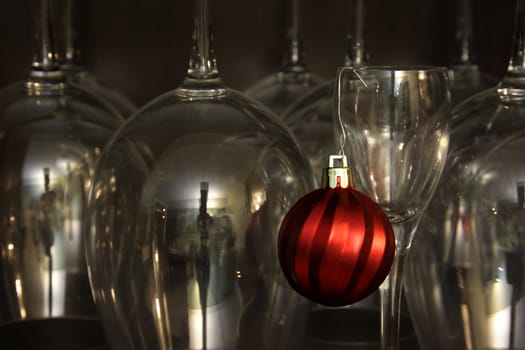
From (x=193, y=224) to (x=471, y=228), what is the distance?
0.18 metres

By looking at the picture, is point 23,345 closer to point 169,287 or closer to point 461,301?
point 169,287

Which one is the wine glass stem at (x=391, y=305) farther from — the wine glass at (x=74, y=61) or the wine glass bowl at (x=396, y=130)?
the wine glass at (x=74, y=61)

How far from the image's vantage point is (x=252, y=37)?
94cm

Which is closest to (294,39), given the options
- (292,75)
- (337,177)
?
(292,75)

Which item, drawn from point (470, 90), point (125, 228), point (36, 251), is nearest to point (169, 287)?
point (125, 228)

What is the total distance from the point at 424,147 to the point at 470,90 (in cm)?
29

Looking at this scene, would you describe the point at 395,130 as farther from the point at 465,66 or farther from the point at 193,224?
the point at 465,66

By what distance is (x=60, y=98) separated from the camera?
27.0 inches

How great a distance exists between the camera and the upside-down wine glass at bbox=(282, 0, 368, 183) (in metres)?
0.72

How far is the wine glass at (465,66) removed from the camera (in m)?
0.79

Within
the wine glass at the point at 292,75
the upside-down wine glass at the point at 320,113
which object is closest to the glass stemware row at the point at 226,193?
the upside-down wine glass at the point at 320,113

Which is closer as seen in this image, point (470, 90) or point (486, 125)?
point (486, 125)

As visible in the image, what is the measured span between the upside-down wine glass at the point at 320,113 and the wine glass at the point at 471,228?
12cm

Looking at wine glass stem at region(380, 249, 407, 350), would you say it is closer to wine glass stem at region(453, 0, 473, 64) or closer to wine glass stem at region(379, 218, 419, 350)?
wine glass stem at region(379, 218, 419, 350)
